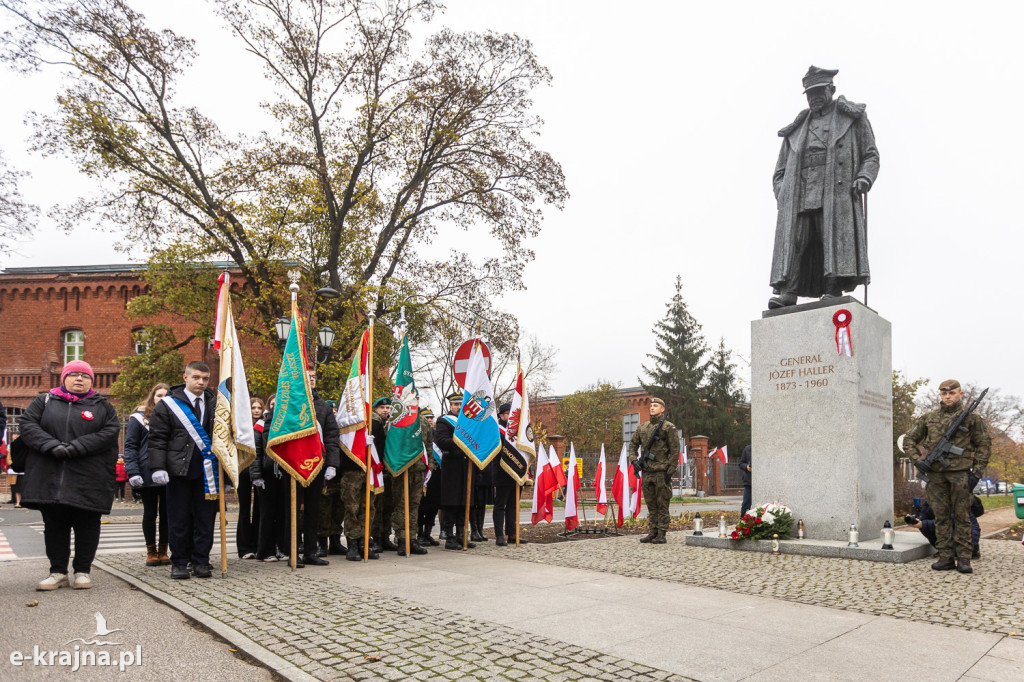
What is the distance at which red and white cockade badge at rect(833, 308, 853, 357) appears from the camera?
9.27m

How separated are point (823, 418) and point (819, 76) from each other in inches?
198

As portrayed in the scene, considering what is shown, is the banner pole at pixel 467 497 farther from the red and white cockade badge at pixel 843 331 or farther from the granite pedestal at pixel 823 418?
the red and white cockade badge at pixel 843 331

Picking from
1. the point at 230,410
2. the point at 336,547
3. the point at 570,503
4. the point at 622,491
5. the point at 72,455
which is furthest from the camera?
the point at 622,491

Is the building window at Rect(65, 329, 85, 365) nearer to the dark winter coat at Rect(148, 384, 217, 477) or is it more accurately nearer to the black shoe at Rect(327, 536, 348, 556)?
the black shoe at Rect(327, 536, 348, 556)

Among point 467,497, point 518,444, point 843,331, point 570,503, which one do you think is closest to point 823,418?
point 843,331

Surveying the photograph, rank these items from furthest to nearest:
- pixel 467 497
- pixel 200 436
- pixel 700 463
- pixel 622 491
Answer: pixel 700 463 < pixel 622 491 < pixel 467 497 < pixel 200 436

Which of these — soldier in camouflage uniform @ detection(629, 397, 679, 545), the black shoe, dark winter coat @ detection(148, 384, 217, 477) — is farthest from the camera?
soldier in camouflage uniform @ detection(629, 397, 679, 545)

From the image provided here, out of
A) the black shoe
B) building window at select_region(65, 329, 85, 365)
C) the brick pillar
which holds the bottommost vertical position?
the brick pillar

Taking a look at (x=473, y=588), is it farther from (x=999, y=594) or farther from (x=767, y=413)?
(x=767, y=413)

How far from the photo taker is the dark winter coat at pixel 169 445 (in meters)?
6.84

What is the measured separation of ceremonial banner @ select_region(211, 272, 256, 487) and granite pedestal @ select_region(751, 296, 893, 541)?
6.53 m

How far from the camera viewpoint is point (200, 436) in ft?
23.1

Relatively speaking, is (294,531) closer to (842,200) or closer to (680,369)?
(842,200)

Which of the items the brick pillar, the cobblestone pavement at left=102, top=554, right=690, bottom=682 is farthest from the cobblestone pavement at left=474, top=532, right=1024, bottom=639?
the brick pillar
